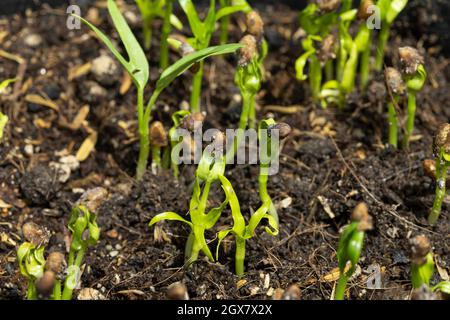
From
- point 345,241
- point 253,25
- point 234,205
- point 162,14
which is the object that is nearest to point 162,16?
point 162,14

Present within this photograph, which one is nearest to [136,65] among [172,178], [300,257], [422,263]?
[172,178]

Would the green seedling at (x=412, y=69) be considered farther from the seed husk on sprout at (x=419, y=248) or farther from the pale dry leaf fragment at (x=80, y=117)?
the pale dry leaf fragment at (x=80, y=117)

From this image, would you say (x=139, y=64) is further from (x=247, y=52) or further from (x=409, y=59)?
(x=409, y=59)

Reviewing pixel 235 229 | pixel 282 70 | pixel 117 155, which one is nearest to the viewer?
pixel 235 229

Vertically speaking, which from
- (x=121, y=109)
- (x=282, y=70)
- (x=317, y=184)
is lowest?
(x=317, y=184)

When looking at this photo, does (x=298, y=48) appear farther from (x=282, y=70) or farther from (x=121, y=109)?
(x=121, y=109)

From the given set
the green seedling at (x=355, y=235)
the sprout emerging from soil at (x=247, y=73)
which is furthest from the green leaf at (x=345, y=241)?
the sprout emerging from soil at (x=247, y=73)

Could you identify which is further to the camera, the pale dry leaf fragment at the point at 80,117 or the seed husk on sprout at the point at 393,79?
the pale dry leaf fragment at the point at 80,117
